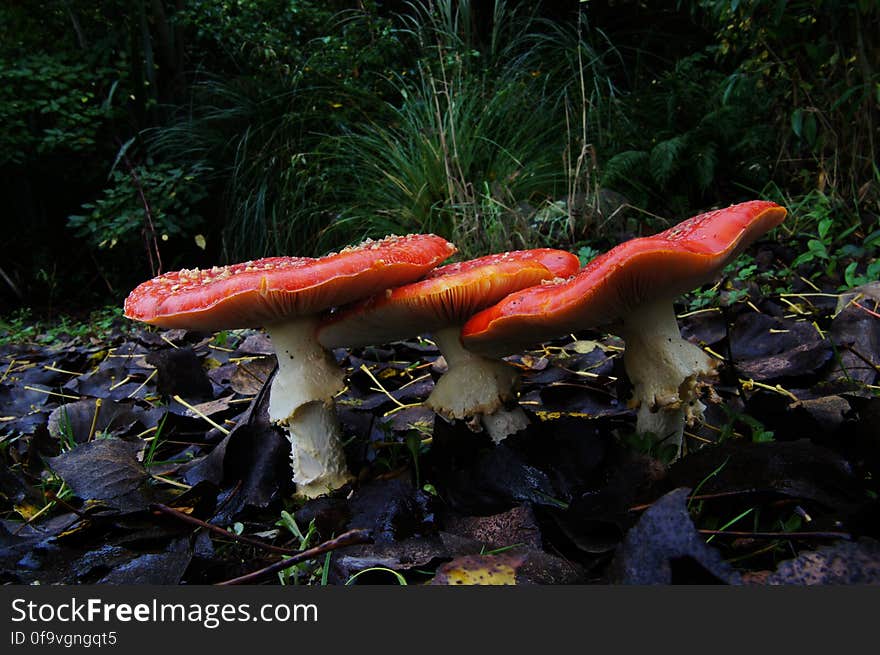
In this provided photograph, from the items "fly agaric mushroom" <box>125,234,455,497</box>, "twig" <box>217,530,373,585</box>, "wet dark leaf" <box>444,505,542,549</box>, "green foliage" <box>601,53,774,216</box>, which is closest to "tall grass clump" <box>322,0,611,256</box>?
"green foliage" <box>601,53,774,216</box>

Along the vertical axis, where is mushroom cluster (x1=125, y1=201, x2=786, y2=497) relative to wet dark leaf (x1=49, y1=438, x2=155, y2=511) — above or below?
above

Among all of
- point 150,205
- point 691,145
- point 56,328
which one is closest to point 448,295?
point 691,145

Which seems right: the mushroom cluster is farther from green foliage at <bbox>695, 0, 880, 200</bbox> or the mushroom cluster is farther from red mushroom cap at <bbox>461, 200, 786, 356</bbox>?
green foliage at <bbox>695, 0, 880, 200</bbox>

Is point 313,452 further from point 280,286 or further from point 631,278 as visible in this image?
point 631,278

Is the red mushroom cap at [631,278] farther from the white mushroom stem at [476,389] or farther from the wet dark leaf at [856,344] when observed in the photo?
the wet dark leaf at [856,344]

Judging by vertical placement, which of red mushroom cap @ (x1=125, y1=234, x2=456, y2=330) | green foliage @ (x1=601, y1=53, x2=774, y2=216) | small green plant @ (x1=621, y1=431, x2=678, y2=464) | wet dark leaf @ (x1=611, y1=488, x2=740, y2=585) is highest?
red mushroom cap @ (x1=125, y1=234, x2=456, y2=330)

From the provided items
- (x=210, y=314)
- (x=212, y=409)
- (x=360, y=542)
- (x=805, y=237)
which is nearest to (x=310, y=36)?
(x=805, y=237)

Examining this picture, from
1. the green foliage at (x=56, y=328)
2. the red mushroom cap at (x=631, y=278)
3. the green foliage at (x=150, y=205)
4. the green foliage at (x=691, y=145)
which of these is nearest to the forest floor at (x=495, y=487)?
the red mushroom cap at (x=631, y=278)

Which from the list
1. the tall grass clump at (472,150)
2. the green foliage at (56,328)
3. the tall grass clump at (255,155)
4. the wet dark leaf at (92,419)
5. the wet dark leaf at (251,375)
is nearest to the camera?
the wet dark leaf at (92,419)
